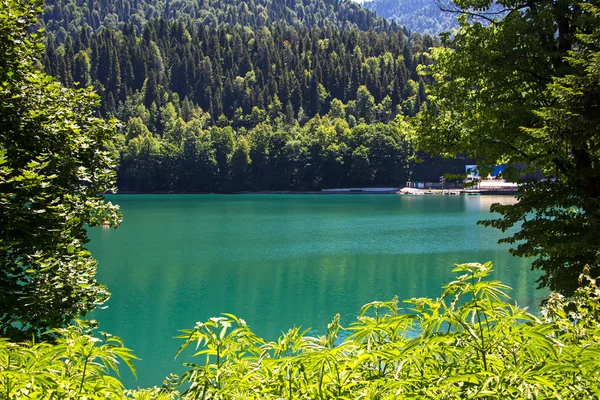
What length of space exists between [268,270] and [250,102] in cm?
13657

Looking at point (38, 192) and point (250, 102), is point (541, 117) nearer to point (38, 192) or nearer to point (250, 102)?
point (38, 192)

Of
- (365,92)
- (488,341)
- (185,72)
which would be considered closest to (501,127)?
(488,341)

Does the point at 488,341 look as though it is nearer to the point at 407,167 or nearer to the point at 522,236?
the point at 522,236

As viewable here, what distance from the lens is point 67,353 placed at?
6.57ft

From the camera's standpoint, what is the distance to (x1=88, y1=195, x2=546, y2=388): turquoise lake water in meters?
19.9

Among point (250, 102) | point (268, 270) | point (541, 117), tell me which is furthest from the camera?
point (250, 102)

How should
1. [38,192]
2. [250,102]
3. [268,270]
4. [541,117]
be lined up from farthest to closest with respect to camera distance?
[250,102], [268,270], [541,117], [38,192]

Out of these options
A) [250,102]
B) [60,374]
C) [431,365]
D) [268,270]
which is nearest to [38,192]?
[60,374]

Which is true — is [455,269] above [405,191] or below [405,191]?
above

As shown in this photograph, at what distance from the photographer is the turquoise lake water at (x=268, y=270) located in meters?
19.9

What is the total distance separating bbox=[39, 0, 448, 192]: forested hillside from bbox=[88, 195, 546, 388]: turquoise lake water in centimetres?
6601

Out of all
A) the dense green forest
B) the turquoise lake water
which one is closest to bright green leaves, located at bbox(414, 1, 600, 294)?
the dense green forest

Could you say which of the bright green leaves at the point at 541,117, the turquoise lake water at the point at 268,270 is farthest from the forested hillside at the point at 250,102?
the bright green leaves at the point at 541,117

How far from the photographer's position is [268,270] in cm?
3025
